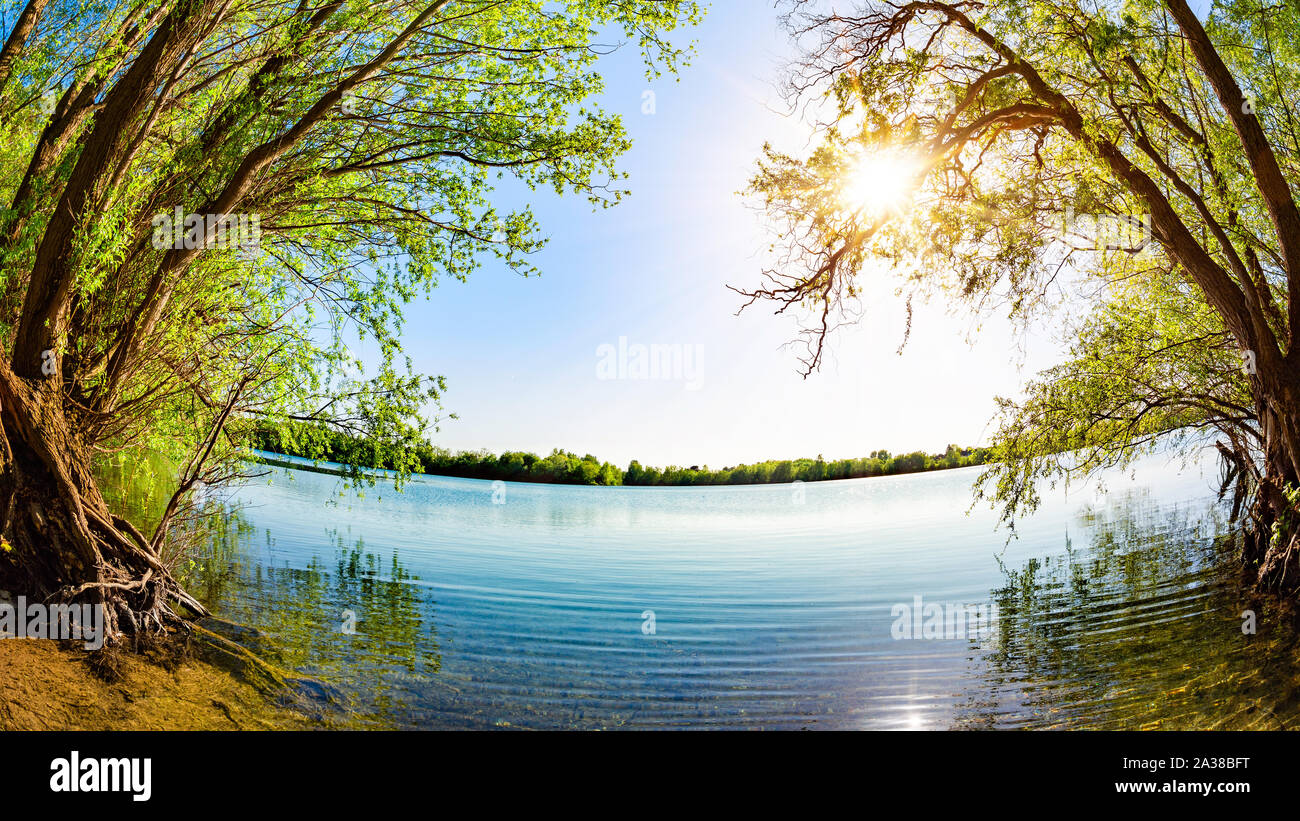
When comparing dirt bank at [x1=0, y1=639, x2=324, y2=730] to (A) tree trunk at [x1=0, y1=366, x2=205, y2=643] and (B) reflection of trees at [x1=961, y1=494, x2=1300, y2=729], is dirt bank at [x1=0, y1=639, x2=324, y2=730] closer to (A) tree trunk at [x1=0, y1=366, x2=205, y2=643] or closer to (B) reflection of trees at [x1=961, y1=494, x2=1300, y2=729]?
(A) tree trunk at [x1=0, y1=366, x2=205, y2=643]

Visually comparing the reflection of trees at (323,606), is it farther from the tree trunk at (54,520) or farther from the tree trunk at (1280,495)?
the tree trunk at (1280,495)

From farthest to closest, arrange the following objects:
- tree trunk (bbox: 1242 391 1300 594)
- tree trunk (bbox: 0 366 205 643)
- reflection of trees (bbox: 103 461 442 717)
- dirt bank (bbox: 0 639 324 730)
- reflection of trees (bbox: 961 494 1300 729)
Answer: tree trunk (bbox: 1242 391 1300 594)
reflection of trees (bbox: 103 461 442 717)
tree trunk (bbox: 0 366 205 643)
reflection of trees (bbox: 961 494 1300 729)
dirt bank (bbox: 0 639 324 730)

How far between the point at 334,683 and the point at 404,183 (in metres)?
7.73

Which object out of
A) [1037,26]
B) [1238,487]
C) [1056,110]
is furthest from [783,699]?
[1238,487]

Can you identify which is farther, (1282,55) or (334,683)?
(1282,55)

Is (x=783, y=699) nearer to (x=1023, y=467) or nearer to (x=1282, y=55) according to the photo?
(x=1023, y=467)

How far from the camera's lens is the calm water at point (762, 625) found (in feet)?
24.1

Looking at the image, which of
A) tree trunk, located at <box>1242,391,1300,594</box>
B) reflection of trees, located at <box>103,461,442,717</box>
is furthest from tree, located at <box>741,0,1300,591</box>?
reflection of trees, located at <box>103,461,442,717</box>

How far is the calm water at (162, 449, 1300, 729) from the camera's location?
24.1 feet

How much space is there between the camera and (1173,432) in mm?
14477

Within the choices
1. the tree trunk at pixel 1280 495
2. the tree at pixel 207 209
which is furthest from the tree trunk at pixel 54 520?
the tree trunk at pixel 1280 495

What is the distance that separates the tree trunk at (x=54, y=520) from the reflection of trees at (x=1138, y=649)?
9.87 meters

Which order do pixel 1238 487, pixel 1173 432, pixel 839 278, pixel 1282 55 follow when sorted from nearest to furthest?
pixel 1282 55 → pixel 839 278 → pixel 1173 432 → pixel 1238 487

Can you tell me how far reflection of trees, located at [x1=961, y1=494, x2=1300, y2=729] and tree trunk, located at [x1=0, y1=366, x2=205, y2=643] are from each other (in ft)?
32.4
